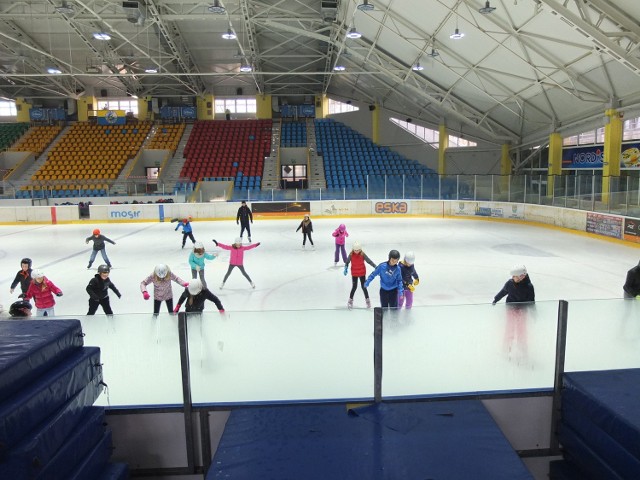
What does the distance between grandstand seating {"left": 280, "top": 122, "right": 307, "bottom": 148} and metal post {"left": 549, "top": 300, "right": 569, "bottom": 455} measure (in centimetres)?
3463

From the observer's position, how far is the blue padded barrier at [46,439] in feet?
8.13

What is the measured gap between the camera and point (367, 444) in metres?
3.29

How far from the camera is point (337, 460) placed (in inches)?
123

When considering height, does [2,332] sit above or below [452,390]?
above

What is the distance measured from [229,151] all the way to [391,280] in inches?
1209

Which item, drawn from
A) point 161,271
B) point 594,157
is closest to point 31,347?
point 161,271

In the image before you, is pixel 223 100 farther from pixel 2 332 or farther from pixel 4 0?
pixel 2 332

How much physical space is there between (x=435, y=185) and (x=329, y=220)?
20.5 feet

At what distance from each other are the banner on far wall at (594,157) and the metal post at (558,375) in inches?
811

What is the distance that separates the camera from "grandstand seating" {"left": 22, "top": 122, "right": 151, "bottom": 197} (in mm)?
30397

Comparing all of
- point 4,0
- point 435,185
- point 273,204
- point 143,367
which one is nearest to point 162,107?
point 4,0

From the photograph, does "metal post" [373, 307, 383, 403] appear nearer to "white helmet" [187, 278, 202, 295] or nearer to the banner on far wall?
"white helmet" [187, 278, 202, 295]

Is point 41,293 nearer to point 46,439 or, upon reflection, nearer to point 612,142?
point 46,439

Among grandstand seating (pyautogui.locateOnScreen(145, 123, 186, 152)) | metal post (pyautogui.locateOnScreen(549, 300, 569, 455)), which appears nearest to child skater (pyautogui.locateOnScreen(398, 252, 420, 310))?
metal post (pyautogui.locateOnScreen(549, 300, 569, 455))
